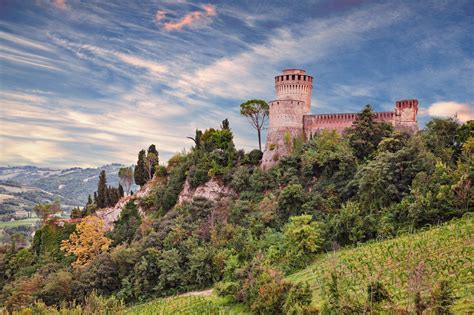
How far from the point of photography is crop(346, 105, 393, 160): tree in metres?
34.1

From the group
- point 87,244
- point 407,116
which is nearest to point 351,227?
point 407,116

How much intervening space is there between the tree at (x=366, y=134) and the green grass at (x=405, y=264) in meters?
10.4

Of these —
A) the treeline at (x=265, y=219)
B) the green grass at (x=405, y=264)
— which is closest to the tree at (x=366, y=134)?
the treeline at (x=265, y=219)

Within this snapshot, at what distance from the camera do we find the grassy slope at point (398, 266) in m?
16.9

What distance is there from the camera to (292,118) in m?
41.1

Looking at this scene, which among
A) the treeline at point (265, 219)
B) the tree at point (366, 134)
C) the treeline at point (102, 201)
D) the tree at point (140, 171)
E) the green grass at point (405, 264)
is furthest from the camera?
the tree at point (140, 171)

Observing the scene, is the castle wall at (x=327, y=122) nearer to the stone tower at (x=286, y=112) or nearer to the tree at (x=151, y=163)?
the stone tower at (x=286, y=112)

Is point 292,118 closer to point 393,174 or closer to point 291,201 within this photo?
point 291,201

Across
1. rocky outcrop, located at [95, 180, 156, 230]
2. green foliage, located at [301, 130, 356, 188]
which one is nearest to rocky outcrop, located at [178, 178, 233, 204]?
rocky outcrop, located at [95, 180, 156, 230]

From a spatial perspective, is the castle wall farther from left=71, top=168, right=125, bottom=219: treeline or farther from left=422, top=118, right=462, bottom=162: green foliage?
left=71, top=168, right=125, bottom=219: treeline

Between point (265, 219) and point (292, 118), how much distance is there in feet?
37.6

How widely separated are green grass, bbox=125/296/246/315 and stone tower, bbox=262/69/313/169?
16600 millimetres

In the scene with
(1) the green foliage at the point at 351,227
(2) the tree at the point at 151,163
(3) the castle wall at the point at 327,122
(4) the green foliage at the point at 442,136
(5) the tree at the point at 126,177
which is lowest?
(1) the green foliage at the point at 351,227

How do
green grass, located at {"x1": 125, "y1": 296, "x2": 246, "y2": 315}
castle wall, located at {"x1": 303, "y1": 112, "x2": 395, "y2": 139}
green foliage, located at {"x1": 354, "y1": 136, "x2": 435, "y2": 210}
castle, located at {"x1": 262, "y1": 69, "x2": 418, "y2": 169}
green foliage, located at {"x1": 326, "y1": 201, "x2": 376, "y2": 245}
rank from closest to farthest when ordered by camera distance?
green grass, located at {"x1": 125, "y1": 296, "x2": 246, "y2": 315}
green foliage, located at {"x1": 326, "y1": 201, "x2": 376, "y2": 245}
green foliage, located at {"x1": 354, "y1": 136, "x2": 435, "y2": 210}
castle wall, located at {"x1": 303, "y1": 112, "x2": 395, "y2": 139}
castle, located at {"x1": 262, "y1": 69, "x2": 418, "y2": 169}
